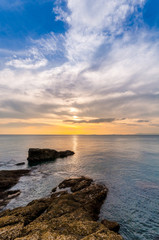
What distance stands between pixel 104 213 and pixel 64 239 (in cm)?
1140

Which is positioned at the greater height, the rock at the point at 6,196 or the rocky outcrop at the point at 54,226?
the rocky outcrop at the point at 54,226

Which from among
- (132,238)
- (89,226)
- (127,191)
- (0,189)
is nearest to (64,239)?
(89,226)

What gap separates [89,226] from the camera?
1000 centimetres

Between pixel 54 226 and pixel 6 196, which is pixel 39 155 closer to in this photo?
pixel 6 196

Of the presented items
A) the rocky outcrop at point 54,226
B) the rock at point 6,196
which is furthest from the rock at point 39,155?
the rocky outcrop at point 54,226

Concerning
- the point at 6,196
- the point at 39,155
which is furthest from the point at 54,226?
the point at 39,155

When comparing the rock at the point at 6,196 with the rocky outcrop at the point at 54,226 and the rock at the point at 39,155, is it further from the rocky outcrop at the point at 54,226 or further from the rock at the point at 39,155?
the rock at the point at 39,155

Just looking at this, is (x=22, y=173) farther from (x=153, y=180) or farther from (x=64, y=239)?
(x=153, y=180)

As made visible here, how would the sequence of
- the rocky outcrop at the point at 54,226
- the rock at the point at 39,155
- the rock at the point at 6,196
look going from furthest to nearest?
the rock at the point at 39,155 → the rock at the point at 6,196 → the rocky outcrop at the point at 54,226

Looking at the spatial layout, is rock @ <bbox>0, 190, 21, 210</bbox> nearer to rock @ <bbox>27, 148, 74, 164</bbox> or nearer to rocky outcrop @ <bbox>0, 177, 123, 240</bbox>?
rocky outcrop @ <bbox>0, 177, 123, 240</bbox>

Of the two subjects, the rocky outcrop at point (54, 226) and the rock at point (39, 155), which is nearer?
the rocky outcrop at point (54, 226)

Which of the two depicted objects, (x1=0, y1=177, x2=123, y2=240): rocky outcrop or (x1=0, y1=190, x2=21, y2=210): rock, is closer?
(x1=0, y1=177, x2=123, y2=240): rocky outcrop

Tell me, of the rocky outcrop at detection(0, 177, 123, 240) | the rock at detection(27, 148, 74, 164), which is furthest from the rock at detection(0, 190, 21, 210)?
the rock at detection(27, 148, 74, 164)

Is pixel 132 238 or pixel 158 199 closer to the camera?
pixel 132 238
